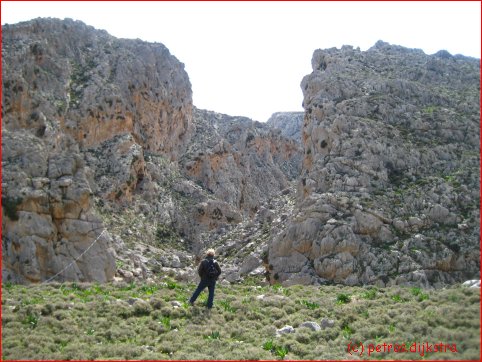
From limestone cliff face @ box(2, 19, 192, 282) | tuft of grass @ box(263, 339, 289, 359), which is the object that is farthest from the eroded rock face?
tuft of grass @ box(263, 339, 289, 359)

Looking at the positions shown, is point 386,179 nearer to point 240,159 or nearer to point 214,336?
point 214,336

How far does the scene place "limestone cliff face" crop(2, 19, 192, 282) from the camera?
29281 millimetres

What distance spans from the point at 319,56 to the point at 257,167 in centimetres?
4569

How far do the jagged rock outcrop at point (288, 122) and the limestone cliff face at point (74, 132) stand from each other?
70.9 meters

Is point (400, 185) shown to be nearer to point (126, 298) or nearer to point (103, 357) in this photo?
point (126, 298)

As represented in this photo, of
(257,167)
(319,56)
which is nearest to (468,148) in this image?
(319,56)

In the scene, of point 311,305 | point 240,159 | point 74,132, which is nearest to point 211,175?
point 240,159

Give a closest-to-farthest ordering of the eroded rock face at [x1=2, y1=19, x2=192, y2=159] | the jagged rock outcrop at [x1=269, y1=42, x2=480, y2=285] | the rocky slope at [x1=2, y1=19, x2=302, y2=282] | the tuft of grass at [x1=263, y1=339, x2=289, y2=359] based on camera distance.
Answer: the tuft of grass at [x1=263, y1=339, x2=289, y2=359]
the jagged rock outcrop at [x1=269, y1=42, x2=480, y2=285]
the rocky slope at [x1=2, y1=19, x2=302, y2=282]
the eroded rock face at [x1=2, y1=19, x2=192, y2=159]

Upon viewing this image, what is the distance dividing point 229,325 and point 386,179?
23549mm

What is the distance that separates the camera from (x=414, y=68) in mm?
48406

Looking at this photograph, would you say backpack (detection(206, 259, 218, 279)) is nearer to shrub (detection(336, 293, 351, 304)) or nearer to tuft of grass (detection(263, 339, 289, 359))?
tuft of grass (detection(263, 339, 289, 359))

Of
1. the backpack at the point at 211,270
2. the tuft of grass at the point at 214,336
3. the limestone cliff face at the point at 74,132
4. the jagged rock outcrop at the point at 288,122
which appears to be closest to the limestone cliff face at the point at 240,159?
the limestone cliff face at the point at 74,132

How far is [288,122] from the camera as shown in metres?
154

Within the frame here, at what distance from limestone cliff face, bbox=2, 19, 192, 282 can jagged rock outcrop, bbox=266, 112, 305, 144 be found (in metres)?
70.9
